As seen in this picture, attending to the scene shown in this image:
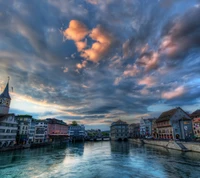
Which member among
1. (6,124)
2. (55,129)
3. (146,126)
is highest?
(146,126)

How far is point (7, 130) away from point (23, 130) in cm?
2004

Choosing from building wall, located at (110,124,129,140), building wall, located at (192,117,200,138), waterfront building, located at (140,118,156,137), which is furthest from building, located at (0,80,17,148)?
waterfront building, located at (140,118,156,137)

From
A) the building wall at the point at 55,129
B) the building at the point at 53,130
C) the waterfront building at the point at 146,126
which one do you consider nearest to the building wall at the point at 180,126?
the waterfront building at the point at 146,126

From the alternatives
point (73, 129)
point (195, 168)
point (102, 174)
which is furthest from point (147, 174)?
point (73, 129)

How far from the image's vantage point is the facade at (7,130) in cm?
6950

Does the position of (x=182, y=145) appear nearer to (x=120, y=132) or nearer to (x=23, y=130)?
(x=23, y=130)

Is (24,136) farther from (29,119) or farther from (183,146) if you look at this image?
(183,146)

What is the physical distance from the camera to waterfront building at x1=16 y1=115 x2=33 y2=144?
89906mm

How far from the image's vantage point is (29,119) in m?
101

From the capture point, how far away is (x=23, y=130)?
3652 inches

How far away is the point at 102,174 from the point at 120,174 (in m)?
3.58

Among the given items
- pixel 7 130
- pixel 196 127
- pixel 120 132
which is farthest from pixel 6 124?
pixel 120 132

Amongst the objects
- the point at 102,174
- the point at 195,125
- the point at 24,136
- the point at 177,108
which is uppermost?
the point at 177,108

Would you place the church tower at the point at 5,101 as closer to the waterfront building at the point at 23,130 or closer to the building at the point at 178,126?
the waterfront building at the point at 23,130
